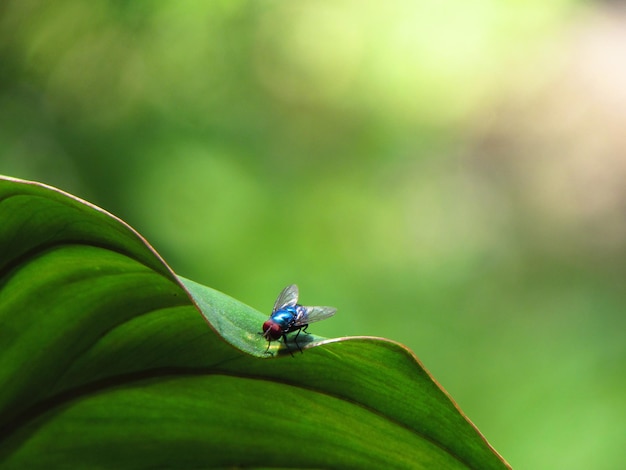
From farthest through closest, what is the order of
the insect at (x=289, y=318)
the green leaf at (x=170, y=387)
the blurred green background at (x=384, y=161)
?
the blurred green background at (x=384, y=161)
the insect at (x=289, y=318)
the green leaf at (x=170, y=387)

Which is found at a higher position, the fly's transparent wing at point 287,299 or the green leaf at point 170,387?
the fly's transparent wing at point 287,299

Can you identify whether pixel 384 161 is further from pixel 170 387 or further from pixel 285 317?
pixel 170 387

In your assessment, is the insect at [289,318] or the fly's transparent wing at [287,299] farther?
the fly's transparent wing at [287,299]

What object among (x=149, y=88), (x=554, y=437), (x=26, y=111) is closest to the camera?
(x=554, y=437)

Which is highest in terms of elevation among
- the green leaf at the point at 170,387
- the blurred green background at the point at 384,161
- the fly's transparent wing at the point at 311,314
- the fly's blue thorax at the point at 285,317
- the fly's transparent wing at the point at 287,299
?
the blurred green background at the point at 384,161

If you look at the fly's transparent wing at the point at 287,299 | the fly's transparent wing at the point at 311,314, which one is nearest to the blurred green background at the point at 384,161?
the fly's transparent wing at the point at 287,299

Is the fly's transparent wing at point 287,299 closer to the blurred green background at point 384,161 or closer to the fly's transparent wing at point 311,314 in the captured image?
the fly's transparent wing at point 311,314

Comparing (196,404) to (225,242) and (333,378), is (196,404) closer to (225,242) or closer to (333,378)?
(333,378)

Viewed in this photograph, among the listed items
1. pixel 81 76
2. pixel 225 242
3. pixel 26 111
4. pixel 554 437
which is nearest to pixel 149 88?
pixel 81 76
